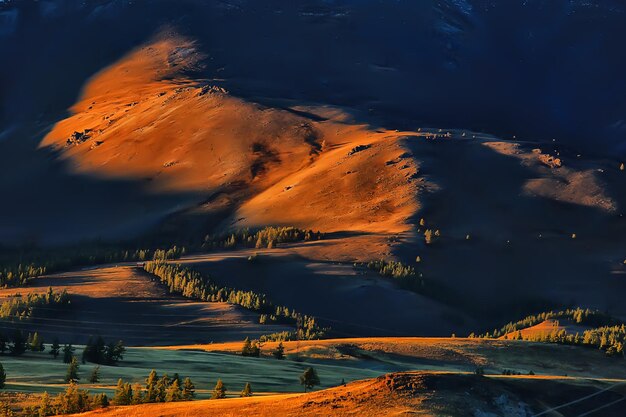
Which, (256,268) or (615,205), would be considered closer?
(256,268)

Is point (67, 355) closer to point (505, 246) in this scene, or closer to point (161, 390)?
point (161, 390)

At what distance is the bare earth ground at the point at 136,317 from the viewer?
378 feet

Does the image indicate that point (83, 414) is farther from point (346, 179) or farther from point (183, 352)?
point (346, 179)

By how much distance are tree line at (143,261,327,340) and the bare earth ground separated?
2010 millimetres

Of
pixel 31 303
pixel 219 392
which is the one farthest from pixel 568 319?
pixel 219 392

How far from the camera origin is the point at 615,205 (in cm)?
17500

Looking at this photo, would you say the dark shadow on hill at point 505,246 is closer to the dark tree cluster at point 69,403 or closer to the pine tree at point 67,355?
the pine tree at point 67,355

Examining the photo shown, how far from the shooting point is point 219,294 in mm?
134875

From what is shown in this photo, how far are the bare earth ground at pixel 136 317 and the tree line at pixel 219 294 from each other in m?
2.01

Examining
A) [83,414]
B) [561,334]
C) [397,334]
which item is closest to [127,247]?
[397,334]

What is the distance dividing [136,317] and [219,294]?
13.8m

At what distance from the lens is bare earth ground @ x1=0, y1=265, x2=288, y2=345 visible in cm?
11531

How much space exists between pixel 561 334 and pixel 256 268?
2060 inches

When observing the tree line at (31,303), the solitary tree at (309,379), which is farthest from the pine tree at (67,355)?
the tree line at (31,303)
